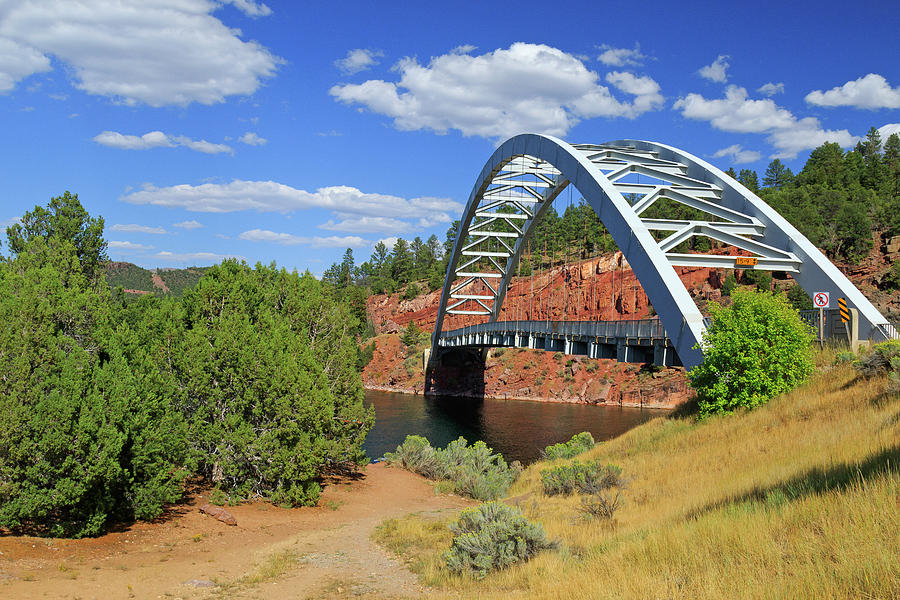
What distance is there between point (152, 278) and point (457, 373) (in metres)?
138

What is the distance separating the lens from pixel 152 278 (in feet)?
579

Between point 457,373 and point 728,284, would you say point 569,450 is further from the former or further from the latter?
point 457,373

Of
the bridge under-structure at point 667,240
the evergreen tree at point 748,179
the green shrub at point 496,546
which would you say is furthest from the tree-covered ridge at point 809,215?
the green shrub at point 496,546

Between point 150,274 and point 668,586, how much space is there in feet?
632

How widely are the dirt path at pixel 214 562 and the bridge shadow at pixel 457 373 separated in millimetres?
50138

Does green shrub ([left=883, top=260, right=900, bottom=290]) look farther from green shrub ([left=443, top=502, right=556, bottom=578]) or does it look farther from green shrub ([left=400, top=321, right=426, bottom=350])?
green shrub ([left=443, top=502, right=556, bottom=578])

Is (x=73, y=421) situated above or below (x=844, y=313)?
below

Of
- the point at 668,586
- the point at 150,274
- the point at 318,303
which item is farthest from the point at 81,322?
the point at 150,274

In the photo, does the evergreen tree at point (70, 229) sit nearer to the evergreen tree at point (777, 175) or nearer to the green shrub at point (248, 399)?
the green shrub at point (248, 399)

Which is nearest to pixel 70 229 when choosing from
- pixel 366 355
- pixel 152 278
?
pixel 366 355

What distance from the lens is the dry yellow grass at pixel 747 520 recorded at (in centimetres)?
521

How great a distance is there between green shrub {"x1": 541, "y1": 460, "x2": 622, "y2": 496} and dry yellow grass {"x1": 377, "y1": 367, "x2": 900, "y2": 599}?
17.3 inches

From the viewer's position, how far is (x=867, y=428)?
1003 centimetres

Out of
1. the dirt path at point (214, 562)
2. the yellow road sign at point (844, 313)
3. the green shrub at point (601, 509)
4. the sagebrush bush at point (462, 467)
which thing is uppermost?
the yellow road sign at point (844, 313)
